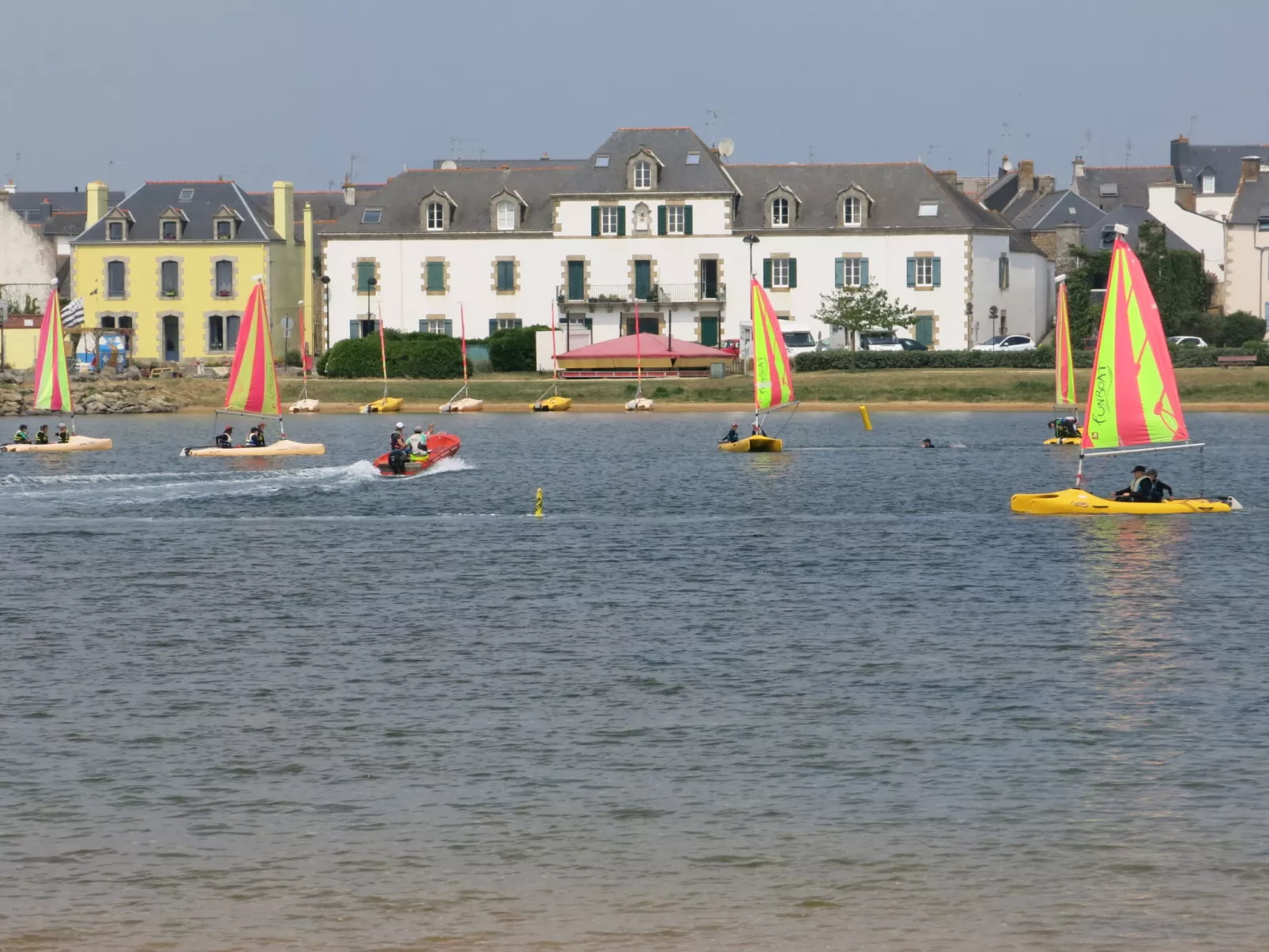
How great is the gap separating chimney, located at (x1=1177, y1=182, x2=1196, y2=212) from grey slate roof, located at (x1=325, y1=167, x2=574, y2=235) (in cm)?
4875

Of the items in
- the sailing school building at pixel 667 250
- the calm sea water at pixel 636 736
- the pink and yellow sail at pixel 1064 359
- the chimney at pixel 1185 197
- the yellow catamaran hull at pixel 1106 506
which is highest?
the chimney at pixel 1185 197

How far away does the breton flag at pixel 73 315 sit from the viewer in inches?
4628

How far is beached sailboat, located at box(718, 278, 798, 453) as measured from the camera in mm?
75438

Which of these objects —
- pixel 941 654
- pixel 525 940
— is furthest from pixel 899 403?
pixel 525 940

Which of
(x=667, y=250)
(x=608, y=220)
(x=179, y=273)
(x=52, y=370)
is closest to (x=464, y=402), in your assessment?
(x=608, y=220)

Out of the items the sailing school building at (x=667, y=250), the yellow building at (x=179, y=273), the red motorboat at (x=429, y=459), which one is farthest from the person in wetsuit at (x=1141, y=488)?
the yellow building at (x=179, y=273)

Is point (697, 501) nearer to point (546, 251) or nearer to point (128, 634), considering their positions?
point (128, 634)

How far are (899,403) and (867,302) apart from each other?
37.2 feet

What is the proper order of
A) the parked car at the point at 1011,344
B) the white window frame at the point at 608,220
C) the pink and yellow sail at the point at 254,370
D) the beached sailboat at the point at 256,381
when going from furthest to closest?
1. the white window frame at the point at 608,220
2. the parked car at the point at 1011,344
3. the pink and yellow sail at the point at 254,370
4. the beached sailboat at the point at 256,381

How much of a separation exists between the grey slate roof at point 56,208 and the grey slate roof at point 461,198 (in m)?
28.0

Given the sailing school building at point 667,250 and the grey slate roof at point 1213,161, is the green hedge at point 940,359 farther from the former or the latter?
the grey slate roof at point 1213,161

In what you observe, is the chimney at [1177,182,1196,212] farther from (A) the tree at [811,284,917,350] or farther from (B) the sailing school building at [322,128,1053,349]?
(A) the tree at [811,284,917,350]

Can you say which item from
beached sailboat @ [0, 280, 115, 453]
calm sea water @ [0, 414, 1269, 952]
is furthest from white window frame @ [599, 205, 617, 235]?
calm sea water @ [0, 414, 1269, 952]

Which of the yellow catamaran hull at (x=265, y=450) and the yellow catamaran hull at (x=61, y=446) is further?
the yellow catamaran hull at (x=61, y=446)
